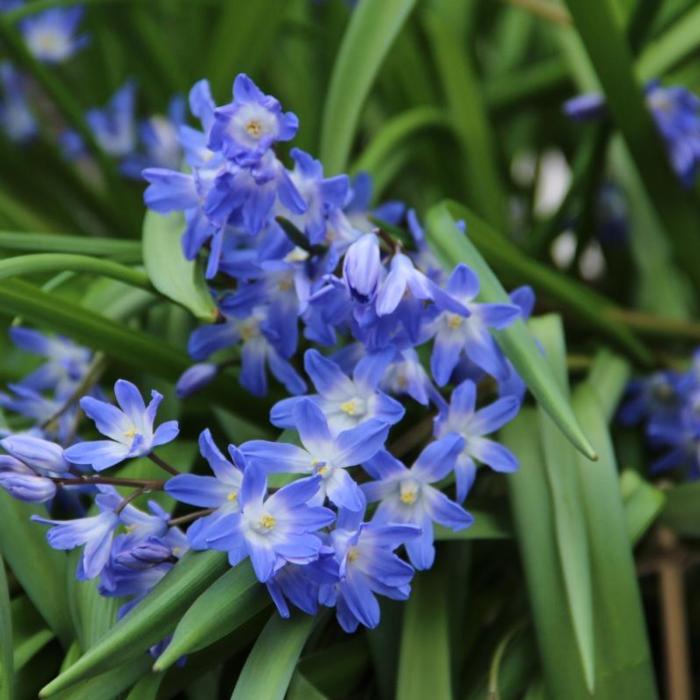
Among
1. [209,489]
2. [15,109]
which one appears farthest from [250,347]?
[15,109]

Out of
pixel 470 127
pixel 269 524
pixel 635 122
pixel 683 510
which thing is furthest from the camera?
pixel 470 127

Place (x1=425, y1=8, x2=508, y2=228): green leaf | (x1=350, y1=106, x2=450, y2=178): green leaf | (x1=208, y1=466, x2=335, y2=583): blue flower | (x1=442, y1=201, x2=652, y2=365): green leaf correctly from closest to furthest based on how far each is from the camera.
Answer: (x1=208, y1=466, x2=335, y2=583): blue flower < (x1=442, y1=201, x2=652, y2=365): green leaf < (x1=350, y1=106, x2=450, y2=178): green leaf < (x1=425, y1=8, x2=508, y2=228): green leaf

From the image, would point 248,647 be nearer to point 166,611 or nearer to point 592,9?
point 166,611

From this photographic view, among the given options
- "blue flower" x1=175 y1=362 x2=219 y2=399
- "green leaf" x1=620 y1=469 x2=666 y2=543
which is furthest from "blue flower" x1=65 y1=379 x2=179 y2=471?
"green leaf" x1=620 y1=469 x2=666 y2=543

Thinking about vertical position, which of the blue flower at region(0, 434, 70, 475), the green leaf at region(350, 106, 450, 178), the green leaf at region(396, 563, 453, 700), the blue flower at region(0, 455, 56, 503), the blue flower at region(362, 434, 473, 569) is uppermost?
the green leaf at region(350, 106, 450, 178)

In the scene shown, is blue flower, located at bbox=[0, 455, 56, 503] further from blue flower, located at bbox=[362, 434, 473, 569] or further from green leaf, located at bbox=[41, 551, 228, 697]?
blue flower, located at bbox=[362, 434, 473, 569]

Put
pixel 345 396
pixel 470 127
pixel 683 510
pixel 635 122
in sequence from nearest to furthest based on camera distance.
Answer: pixel 345 396
pixel 683 510
pixel 635 122
pixel 470 127

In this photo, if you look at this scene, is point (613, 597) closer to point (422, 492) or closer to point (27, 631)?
point (422, 492)
